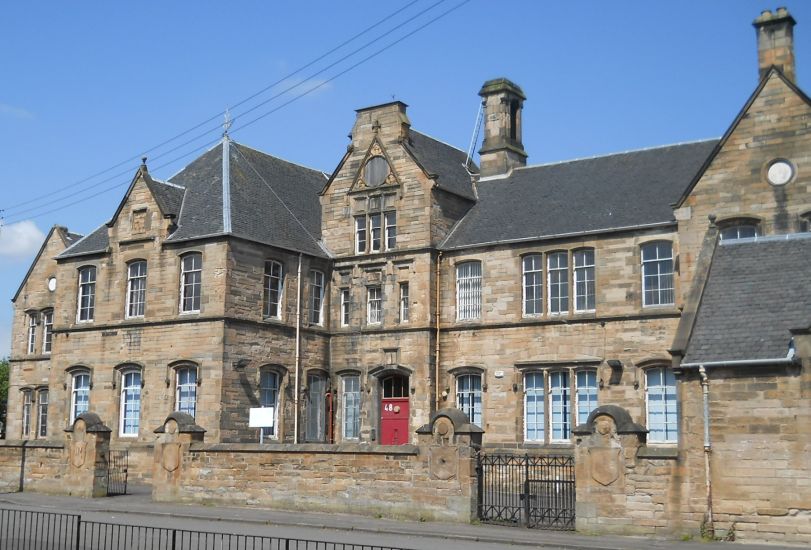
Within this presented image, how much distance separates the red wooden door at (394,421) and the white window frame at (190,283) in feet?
25.5

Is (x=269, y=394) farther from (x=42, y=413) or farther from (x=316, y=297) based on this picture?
(x=42, y=413)

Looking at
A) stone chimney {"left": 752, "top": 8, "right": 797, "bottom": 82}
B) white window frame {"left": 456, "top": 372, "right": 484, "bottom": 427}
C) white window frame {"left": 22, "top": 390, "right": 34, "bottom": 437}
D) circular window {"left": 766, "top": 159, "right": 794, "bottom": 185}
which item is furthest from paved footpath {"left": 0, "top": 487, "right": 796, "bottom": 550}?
white window frame {"left": 22, "top": 390, "right": 34, "bottom": 437}

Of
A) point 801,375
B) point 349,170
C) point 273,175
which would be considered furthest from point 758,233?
point 273,175

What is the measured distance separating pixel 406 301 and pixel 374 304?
148 cm

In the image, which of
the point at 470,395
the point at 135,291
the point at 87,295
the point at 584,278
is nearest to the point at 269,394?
the point at 135,291

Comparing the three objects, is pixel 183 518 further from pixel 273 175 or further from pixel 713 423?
pixel 273 175

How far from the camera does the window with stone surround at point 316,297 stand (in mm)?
37156

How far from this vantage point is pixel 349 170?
126ft

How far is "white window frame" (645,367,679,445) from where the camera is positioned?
99.6 feet

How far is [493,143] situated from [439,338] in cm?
912

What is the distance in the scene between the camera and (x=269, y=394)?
34.9m

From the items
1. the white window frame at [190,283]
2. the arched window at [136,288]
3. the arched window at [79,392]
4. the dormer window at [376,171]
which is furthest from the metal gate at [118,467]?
the dormer window at [376,171]

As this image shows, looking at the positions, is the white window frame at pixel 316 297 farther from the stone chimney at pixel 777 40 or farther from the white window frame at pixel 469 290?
the stone chimney at pixel 777 40

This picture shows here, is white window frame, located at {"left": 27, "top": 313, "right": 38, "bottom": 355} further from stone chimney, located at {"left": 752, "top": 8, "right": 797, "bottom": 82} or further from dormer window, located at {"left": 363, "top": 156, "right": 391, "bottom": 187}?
stone chimney, located at {"left": 752, "top": 8, "right": 797, "bottom": 82}
